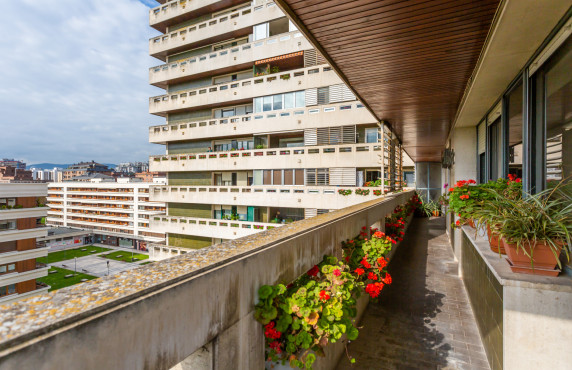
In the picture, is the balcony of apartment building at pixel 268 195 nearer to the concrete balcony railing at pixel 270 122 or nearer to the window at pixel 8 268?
the concrete balcony railing at pixel 270 122

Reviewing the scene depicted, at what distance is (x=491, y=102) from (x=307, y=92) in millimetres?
12921

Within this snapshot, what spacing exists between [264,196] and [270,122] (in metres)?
5.18

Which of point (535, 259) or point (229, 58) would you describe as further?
point (229, 58)

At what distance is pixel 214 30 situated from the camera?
20.5 metres

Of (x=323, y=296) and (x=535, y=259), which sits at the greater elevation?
(x=535, y=259)

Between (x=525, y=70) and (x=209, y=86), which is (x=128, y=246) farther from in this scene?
(x=525, y=70)

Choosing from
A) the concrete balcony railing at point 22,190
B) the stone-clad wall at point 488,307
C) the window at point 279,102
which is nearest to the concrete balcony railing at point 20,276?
the concrete balcony railing at point 22,190

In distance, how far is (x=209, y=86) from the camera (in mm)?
21062

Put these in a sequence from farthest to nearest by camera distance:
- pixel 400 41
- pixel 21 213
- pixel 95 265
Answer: pixel 95 265 < pixel 21 213 < pixel 400 41

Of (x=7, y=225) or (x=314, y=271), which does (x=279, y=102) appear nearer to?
(x=314, y=271)

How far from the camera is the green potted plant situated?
2762 mm

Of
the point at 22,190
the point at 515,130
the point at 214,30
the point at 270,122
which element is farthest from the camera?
the point at 22,190

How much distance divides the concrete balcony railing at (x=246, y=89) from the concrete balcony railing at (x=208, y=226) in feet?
29.7

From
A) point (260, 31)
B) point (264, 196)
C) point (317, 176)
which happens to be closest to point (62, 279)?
point (264, 196)
